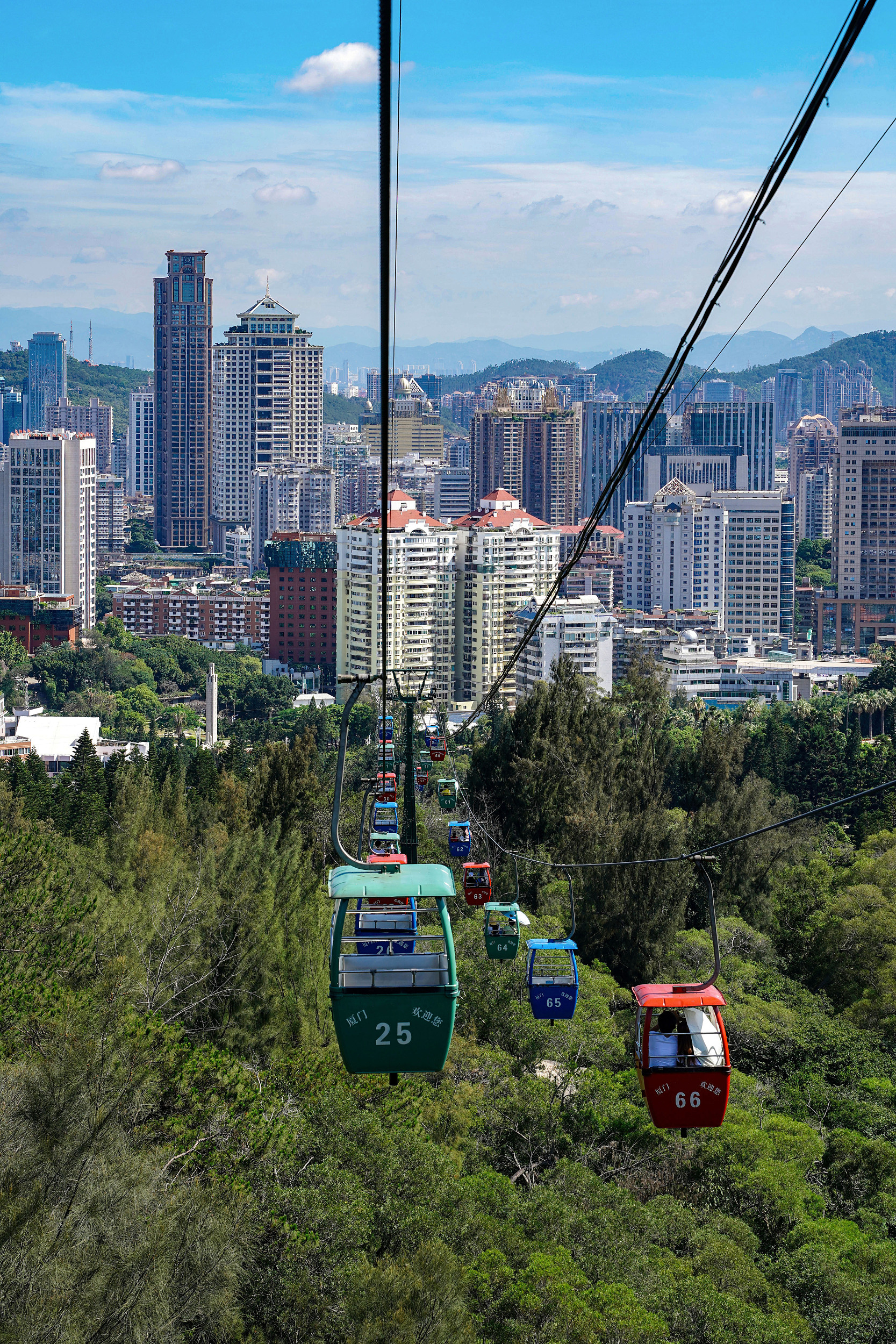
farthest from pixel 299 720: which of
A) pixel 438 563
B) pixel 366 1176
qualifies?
pixel 366 1176

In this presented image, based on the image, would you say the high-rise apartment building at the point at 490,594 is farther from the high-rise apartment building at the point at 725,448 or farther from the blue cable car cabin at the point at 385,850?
the high-rise apartment building at the point at 725,448

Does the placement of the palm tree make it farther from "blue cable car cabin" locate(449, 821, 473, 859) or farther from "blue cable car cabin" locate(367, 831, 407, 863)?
"blue cable car cabin" locate(367, 831, 407, 863)

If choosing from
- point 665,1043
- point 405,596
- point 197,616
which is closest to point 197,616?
point 197,616

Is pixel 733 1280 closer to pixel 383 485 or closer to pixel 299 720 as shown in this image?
pixel 383 485

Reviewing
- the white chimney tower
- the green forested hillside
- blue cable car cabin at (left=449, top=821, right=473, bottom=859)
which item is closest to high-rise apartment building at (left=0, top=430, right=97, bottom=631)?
the white chimney tower

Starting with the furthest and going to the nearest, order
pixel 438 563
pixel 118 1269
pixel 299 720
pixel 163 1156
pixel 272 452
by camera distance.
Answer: pixel 272 452, pixel 438 563, pixel 299 720, pixel 163 1156, pixel 118 1269

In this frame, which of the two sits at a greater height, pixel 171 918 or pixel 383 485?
pixel 383 485
